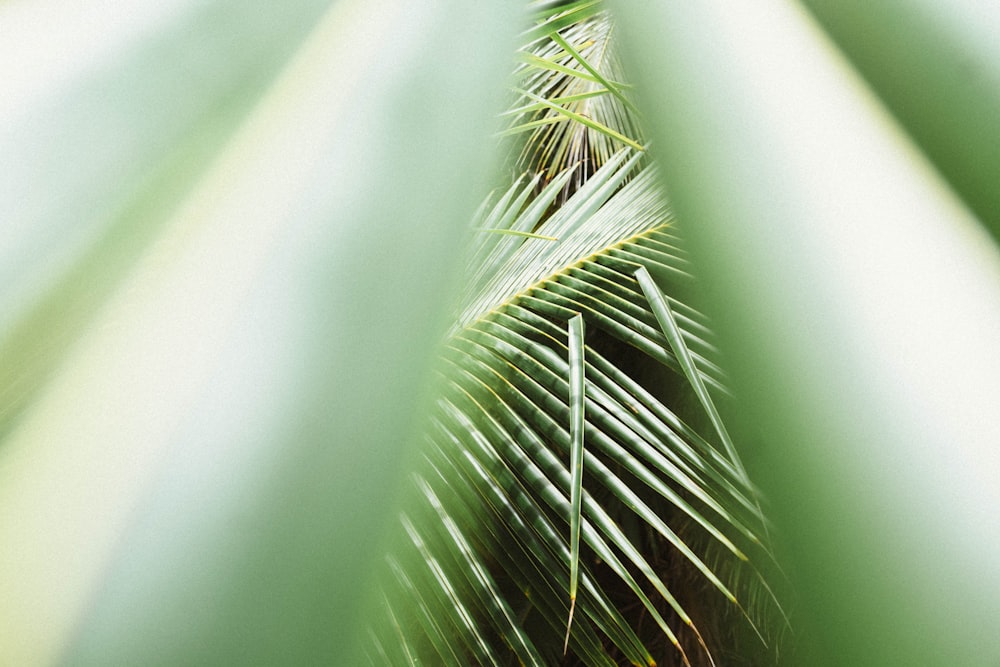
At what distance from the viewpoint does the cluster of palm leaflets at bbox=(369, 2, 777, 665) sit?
0.52 m

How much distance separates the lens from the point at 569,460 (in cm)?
65

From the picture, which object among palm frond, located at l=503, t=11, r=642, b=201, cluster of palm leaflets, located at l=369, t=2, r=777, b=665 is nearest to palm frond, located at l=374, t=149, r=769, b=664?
cluster of palm leaflets, located at l=369, t=2, r=777, b=665

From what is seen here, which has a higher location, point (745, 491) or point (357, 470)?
point (357, 470)

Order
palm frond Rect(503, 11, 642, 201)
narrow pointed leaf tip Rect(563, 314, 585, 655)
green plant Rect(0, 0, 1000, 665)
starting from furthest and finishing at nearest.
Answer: palm frond Rect(503, 11, 642, 201) < narrow pointed leaf tip Rect(563, 314, 585, 655) < green plant Rect(0, 0, 1000, 665)

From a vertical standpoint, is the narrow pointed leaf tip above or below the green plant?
below

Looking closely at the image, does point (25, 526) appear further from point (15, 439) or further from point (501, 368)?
point (501, 368)

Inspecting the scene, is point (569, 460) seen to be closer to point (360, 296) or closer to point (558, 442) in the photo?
point (558, 442)

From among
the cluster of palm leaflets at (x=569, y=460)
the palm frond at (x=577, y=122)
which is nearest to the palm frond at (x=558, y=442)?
the cluster of palm leaflets at (x=569, y=460)

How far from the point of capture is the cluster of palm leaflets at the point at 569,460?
20.6 inches

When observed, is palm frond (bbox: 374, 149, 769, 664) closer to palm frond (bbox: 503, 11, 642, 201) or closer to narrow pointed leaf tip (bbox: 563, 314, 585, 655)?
narrow pointed leaf tip (bbox: 563, 314, 585, 655)

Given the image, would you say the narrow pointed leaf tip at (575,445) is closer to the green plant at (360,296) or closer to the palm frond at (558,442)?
the palm frond at (558,442)

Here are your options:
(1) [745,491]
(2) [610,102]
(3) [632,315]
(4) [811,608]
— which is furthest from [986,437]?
(2) [610,102]

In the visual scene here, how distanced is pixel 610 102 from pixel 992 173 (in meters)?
1.16

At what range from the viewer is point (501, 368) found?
2.14 feet
